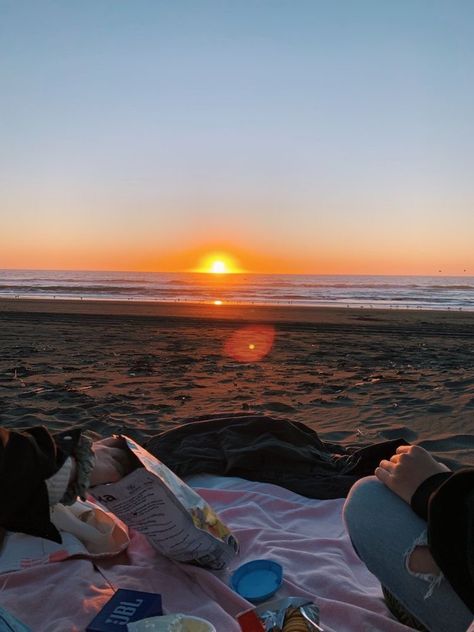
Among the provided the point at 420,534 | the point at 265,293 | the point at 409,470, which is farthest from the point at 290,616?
the point at 265,293

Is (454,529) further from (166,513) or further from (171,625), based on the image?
(166,513)

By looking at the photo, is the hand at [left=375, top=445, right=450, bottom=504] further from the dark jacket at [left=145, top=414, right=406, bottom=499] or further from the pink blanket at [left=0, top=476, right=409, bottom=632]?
the dark jacket at [left=145, top=414, right=406, bottom=499]

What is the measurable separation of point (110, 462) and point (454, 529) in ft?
4.25

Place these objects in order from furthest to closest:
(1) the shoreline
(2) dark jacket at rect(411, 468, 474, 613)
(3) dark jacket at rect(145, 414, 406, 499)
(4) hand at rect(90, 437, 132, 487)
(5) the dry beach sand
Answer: (1) the shoreline < (5) the dry beach sand < (3) dark jacket at rect(145, 414, 406, 499) < (4) hand at rect(90, 437, 132, 487) < (2) dark jacket at rect(411, 468, 474, 613)

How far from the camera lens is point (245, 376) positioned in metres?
7.89

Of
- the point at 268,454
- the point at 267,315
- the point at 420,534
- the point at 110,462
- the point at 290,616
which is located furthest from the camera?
the point at 267,315

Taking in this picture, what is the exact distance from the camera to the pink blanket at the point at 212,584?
2270 millimetres

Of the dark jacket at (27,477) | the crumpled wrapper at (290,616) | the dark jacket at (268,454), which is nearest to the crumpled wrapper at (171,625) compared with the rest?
the crumpled wrapper at (290,616)

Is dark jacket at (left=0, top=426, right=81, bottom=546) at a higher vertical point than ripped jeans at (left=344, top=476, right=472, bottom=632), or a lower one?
higher

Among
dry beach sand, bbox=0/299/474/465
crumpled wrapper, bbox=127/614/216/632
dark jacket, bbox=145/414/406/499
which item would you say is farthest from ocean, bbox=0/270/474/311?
crumpled wrapper, bbox=127/614/216/632

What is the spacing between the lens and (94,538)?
8.91ft

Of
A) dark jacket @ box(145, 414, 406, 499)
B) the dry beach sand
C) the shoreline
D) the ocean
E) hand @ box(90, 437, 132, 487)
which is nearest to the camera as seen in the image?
hand @ box(90, 437, 132, 487)

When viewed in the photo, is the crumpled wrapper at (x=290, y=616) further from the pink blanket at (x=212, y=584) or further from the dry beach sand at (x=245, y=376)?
the dry beach sand at (x=245, y=376)

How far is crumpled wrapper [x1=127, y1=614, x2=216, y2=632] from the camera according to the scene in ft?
6.24
